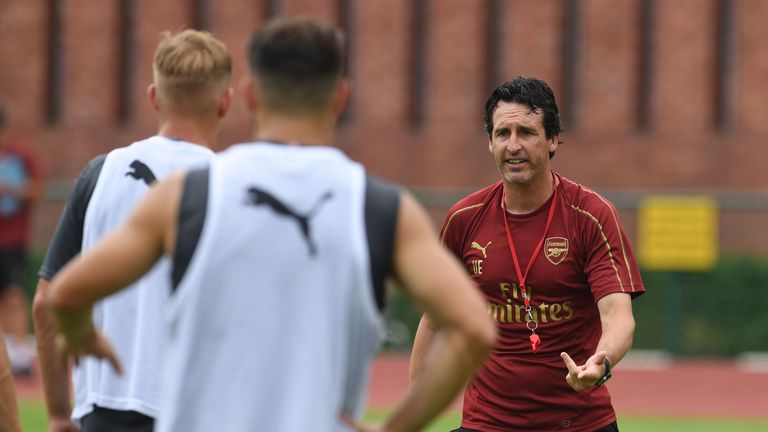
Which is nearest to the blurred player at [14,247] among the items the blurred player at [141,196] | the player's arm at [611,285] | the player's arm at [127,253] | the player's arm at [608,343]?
the player's arm at [611,285]

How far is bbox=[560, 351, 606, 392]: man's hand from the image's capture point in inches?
192

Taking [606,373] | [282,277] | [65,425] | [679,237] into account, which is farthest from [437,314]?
[679,237]

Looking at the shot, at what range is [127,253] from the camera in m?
3.01

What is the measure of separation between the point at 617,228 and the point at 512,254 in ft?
1.43

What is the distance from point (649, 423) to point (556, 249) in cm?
715

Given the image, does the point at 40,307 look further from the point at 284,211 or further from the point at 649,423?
the point at 649,423

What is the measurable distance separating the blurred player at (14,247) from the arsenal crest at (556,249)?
28.0 ft

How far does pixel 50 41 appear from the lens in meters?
27.2

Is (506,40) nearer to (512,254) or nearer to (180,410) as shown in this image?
(512,254)

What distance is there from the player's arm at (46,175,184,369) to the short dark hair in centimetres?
30

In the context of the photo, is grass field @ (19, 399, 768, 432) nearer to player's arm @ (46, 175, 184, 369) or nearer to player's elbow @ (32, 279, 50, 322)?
player's elbow @ (32, 279, 50, 322)

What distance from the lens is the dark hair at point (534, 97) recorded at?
5637mm

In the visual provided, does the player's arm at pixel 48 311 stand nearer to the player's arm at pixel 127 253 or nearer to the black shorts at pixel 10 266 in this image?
the player's arm at pixel 127 253

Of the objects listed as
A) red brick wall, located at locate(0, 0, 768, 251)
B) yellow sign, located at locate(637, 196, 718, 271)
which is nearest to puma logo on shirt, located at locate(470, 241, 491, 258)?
yellow sign, located at locate(637, 196, 718, 271)
